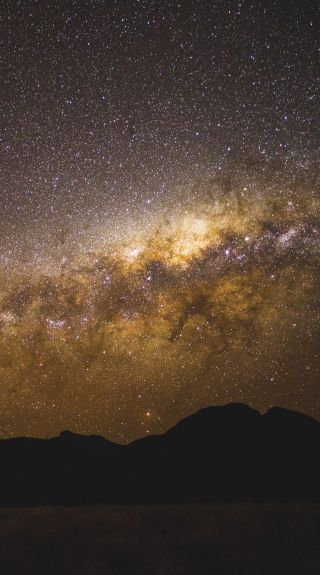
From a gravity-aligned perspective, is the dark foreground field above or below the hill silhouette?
below

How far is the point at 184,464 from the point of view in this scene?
14641 mm

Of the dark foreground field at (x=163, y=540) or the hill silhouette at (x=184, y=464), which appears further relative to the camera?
the hill silhouette at (x=184, y=464)

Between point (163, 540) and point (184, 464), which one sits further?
point (184, 464)

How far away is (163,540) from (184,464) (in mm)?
9297

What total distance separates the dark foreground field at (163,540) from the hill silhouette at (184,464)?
476cm

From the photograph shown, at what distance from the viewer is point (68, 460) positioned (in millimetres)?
17109

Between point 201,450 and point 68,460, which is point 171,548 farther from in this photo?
point 68,460

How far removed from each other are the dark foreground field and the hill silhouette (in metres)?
4.76

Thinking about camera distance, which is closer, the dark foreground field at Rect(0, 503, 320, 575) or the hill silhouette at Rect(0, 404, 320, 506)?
the dark foreground field at Rect(0, 503, 320, 575)

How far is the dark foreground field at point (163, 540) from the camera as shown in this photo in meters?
5.43

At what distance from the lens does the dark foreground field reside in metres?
5.43

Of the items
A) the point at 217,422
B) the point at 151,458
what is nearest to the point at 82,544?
the point at 151,458

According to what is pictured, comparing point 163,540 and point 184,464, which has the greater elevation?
point 184,464

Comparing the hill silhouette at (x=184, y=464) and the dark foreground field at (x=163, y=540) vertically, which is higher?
the hill silhouette at (x=184, y=464)
